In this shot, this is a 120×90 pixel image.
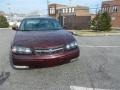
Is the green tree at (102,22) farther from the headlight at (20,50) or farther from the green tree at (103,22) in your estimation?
the headlight at (20,50)

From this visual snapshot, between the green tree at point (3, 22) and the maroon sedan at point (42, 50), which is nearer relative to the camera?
the maroon sedan at point (42, 50)

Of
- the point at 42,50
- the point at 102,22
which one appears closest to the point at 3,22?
the point at 102,22

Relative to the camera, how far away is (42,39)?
5359mm

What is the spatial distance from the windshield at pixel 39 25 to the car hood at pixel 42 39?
765 millimetres

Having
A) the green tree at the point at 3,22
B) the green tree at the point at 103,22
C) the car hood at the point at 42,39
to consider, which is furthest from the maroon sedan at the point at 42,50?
the green tree at the point at 3,22

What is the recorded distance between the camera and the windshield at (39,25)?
6.67 meters

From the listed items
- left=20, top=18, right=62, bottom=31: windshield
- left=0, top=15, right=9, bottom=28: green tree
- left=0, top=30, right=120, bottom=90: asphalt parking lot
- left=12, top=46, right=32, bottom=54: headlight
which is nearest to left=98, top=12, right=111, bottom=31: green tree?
left=20, top=18, right=62, bottom=31: windshield

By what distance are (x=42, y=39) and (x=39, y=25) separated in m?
1.59

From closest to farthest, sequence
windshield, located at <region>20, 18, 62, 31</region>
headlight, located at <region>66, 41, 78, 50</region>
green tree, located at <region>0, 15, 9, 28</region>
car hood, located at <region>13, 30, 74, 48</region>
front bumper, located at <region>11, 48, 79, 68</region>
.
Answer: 1. front bumper, located at <region>11, 48, 79, 68</region>
2. car hood, located at <region>13, 30, 74, 48</region>
3. headlight, located at <region>66, 41, 78, 50</region>
4. windshield, located at <region>20, 18, 62, 31</region>
5. green tree, located at <region>0, 15, 9, 28</region>

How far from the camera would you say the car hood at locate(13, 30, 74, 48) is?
5.15 meters

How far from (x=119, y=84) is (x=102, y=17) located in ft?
61.6

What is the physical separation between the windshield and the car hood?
765 mm

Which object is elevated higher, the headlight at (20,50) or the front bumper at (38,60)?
the headlight at (20,50)

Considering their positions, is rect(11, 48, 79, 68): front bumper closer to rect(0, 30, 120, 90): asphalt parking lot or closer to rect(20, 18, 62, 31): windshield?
rect(0, 30, 120, 90): asphalt parking lot
